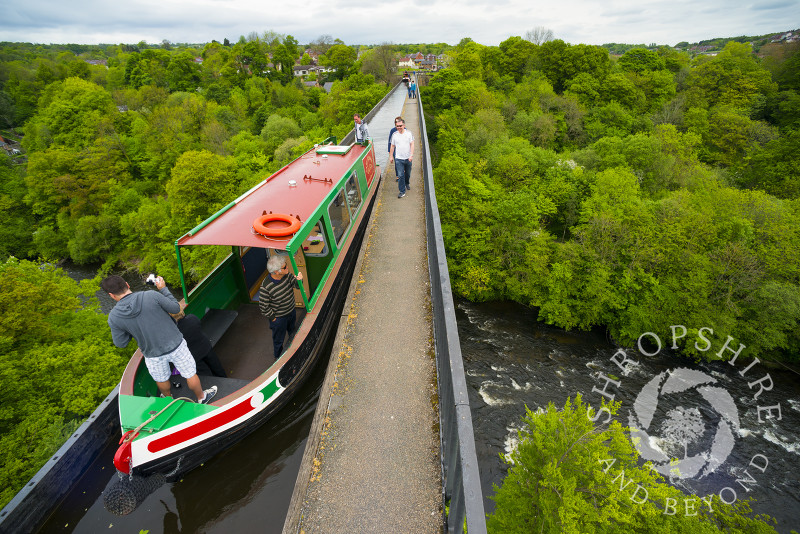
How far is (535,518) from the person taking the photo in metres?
7.73

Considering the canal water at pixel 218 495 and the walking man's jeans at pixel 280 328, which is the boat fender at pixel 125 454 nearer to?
the canal water at pixel 218 495

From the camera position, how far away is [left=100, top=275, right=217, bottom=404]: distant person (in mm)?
4160

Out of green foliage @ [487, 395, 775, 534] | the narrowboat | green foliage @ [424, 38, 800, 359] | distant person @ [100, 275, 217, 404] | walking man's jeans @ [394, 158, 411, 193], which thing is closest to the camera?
distant person @ [100, 275, 217, 404]

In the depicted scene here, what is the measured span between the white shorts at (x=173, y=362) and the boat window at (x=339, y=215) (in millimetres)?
3425

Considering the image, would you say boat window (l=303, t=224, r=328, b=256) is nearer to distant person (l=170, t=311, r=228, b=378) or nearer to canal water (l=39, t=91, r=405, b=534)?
distant person (l=170, t=311, r=228, b=378)

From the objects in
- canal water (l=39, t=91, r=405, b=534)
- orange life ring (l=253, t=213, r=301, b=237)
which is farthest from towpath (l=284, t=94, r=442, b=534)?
canal water (l=39, t=91, r=405, b=534)

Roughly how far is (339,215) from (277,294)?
3093 mm

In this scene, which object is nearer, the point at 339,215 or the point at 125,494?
the point at 125,494

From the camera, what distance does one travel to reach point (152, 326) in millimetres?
4383

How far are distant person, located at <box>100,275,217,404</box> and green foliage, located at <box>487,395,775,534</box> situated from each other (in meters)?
6.84

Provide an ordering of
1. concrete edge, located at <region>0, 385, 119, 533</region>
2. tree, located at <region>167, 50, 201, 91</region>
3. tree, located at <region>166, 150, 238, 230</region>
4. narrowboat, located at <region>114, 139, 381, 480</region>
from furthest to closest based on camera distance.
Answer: tree, located at <region>167, 50, 201, 91</region> → tree, located at <region>166, 150, 238, 230</region> → narrowboat, located at <region>114, 139, 381, 480</region> → concrete edge, located at <region>0, 385, 119, 533</region>

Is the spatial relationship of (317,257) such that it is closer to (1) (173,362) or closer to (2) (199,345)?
(2) (199,345)

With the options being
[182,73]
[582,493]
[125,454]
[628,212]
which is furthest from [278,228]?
[182,73]

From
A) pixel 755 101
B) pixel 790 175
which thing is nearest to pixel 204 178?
pixel 790 175
